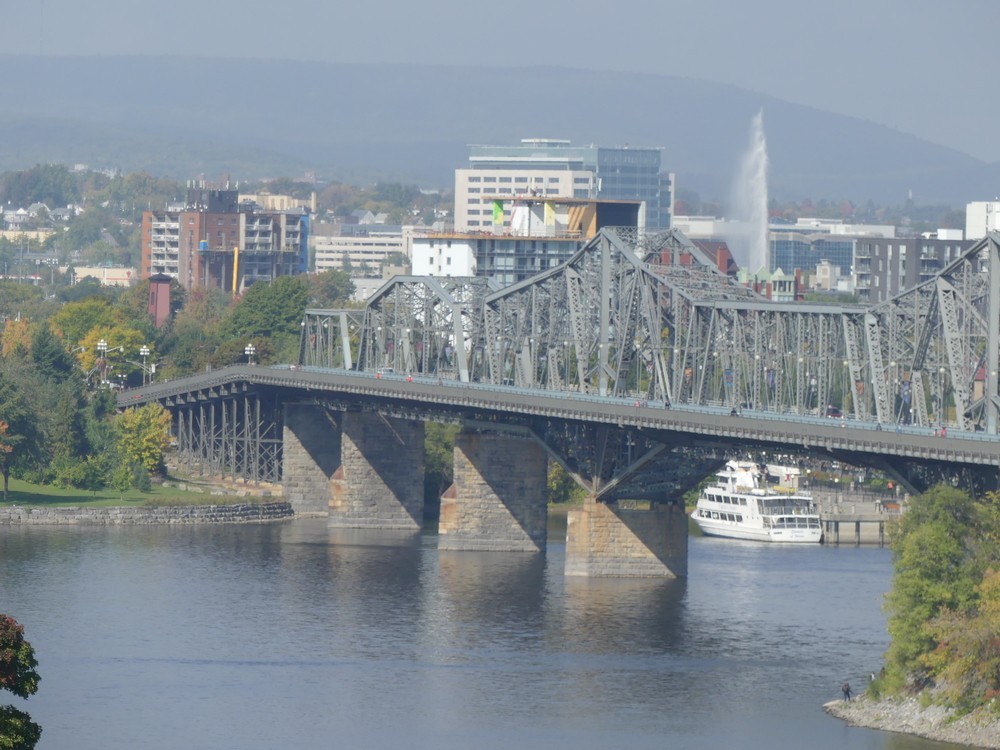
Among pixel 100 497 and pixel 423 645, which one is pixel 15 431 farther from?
pixel 423 645

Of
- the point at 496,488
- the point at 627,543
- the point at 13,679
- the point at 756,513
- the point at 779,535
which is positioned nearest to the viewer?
the point at 13,679

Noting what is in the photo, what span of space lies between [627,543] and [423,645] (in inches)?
967

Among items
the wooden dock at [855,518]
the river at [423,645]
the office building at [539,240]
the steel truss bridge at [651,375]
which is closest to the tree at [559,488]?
the steel truss bridge at [651,375]

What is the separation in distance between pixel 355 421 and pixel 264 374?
40.1 feet

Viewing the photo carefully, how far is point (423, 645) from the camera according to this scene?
99.4 meters

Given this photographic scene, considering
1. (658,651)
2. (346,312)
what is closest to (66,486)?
(346,312)

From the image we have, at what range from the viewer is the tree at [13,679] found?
55781mm

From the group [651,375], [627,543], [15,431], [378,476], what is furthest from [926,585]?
[15,431]

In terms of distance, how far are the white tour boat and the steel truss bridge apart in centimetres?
690

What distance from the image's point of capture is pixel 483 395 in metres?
131

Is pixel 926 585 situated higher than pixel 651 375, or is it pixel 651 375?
pixel 651 375

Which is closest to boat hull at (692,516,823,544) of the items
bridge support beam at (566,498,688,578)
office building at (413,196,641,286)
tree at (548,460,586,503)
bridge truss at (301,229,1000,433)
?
bridge truss at (301,229,1000,433)

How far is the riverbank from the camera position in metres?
76.8

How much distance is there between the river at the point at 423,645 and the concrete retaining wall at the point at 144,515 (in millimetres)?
2157
